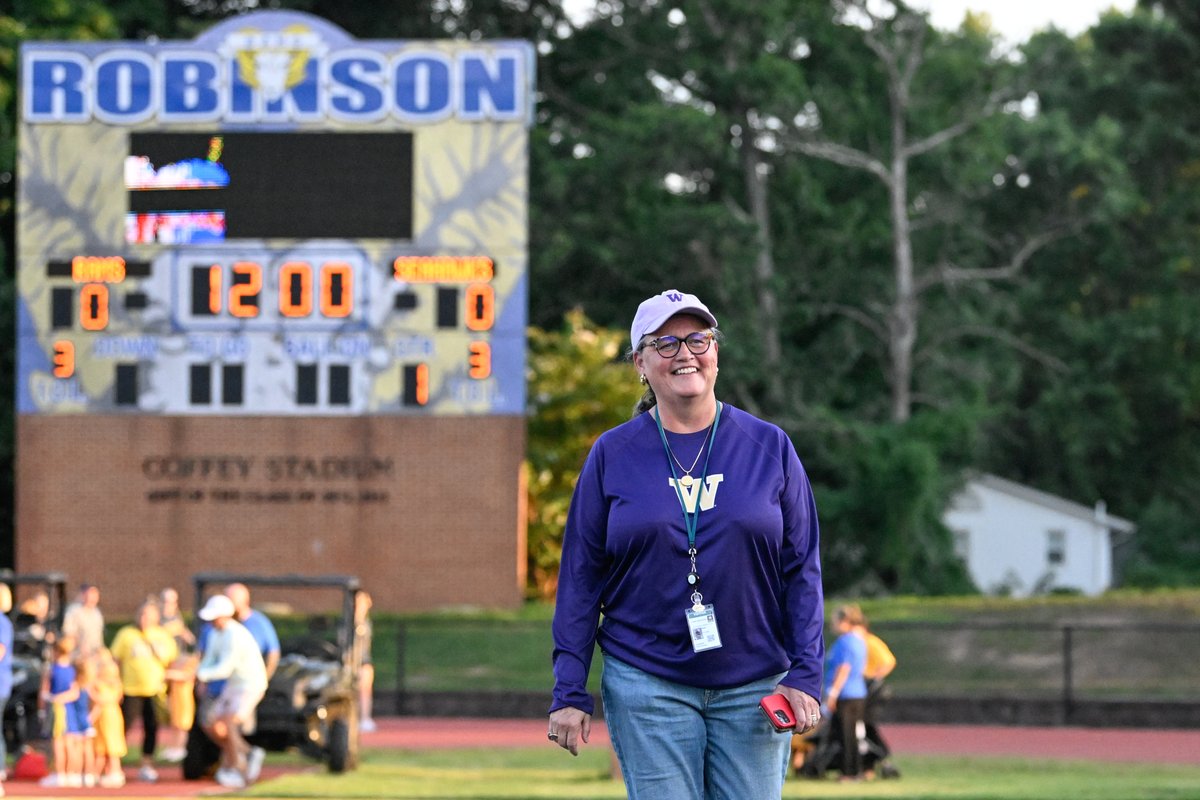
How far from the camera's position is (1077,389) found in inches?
2296

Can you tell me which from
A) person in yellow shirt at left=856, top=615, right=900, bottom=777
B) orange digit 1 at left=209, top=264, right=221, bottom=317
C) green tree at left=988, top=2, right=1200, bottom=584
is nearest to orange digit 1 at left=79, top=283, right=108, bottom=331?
orange digit 1 at left=209, top=264, right=221, bottom=317

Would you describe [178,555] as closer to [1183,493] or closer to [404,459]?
[404,459]

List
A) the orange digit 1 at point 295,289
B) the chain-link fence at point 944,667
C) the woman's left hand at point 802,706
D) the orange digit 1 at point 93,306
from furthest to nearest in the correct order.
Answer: the orange digit 1 at point 93,306 < the orange digit 1 at point 295,289 < the chain-link fence at point 944,667 < the woman's left hand at point 802,706

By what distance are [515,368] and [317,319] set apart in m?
2.91

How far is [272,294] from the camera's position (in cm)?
3192

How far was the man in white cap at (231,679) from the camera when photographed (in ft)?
55.8

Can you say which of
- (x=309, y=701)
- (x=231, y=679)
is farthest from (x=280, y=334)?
(x=231, y=679)

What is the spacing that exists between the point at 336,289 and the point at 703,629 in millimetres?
26124

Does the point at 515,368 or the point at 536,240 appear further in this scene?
the point at 536,240

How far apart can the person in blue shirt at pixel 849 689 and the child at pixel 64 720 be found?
612 cm

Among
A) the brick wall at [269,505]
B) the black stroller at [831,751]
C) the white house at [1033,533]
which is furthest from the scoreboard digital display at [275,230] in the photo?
the white house at [1033,533]

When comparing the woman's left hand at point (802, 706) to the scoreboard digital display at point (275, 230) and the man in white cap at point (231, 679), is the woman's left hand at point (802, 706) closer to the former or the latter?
the man in white cap at point (231, 679)

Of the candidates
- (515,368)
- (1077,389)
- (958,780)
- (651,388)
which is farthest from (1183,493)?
(651,388)

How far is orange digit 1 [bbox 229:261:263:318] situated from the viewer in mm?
31859
